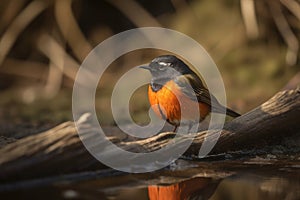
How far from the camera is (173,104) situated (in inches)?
179

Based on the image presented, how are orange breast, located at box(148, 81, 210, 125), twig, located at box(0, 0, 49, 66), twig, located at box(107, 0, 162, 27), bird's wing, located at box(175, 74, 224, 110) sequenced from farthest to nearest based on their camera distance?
1. twig, located at box(107, 0, 162, 27)
2. twig, located at box(0, 0, 49, 66)
3. bird's wing, located at box(175, 74, 224, 110)
4. orange breast, located at box(148, 81, 210, 125)

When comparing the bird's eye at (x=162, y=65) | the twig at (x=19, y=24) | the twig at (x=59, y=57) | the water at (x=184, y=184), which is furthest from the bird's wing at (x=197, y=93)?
the twig at (x=19, y=24)

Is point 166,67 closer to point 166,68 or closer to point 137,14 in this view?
point 166,68

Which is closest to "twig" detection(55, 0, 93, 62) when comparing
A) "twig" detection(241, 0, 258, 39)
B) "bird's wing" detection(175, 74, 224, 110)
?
"twig" detection(241, 0, 258, 39)

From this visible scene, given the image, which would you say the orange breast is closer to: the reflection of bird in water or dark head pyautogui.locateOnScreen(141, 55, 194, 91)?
dark head pyautogui.locateOnScreen(141, 55, 194, 91)

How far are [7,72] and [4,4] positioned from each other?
37.8 inches

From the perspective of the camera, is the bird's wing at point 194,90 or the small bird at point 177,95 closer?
Result: the small bird at point 177,95

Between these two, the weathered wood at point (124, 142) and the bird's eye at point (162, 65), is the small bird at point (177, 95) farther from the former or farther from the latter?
the weathered wood at point (124, 142)

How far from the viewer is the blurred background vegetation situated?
7316 mm

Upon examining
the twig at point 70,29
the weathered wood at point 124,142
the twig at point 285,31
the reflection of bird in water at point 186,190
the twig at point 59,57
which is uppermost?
the twig at point 70,29

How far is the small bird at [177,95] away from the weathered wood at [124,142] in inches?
13.5

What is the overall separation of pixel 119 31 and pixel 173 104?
13.9ft

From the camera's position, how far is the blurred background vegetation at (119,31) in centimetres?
732

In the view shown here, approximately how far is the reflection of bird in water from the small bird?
2.95 ft
